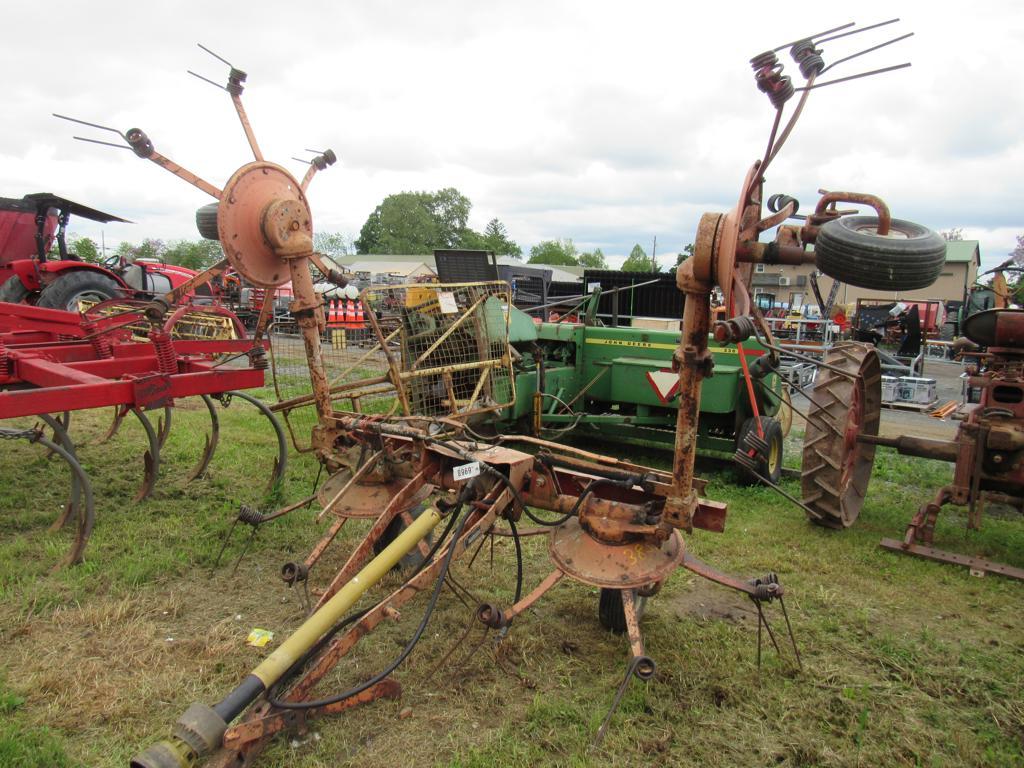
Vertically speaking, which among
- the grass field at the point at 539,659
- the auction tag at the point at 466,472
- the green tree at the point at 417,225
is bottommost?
the grass field at the point at 539,659

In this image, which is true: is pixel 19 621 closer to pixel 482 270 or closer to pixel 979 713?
pixel 979 713

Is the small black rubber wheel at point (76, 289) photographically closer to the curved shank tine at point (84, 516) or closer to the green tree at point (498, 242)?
the curved shank tine at point (84, 516)

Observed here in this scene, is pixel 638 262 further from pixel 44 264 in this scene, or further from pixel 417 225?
pixel 44 264

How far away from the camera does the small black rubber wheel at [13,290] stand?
881 centimetres

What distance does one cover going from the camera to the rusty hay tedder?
1.97m

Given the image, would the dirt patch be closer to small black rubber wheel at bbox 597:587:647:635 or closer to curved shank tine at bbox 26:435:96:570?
small black rubber wheel at bbox 597:587:647:635

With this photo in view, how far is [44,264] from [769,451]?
30.6 feet

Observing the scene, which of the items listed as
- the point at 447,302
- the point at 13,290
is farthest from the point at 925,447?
the point at 13,290

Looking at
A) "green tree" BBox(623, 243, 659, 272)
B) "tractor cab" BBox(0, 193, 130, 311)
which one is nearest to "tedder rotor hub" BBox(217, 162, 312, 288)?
"tractor cab" BBox(0, 193, 130, 311)

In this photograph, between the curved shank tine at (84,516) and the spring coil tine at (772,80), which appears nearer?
the spring coil tine at (772,80)

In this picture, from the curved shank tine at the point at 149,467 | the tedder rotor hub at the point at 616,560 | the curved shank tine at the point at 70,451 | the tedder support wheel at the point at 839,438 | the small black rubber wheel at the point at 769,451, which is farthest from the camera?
the small black rubber wheel at the point at 769,451

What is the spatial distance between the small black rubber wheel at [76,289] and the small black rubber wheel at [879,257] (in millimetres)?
9124

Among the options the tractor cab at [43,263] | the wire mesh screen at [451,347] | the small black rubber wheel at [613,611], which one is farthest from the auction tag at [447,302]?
the tractor cab at [43,263]

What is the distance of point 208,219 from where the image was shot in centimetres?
365
